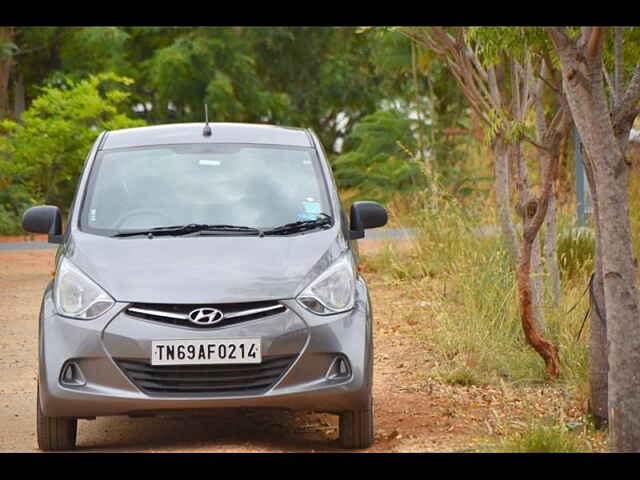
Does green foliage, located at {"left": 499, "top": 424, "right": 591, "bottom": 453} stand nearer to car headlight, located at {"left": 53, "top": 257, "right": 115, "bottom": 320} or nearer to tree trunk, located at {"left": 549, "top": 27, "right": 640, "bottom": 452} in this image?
tree trunk, located at {"left": 549, "top": 27, "right": 640, "bottom": 452}

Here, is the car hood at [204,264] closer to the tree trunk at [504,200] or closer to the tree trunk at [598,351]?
the tree trunk at [598,351]

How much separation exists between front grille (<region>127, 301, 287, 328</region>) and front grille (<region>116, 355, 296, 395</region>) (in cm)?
22

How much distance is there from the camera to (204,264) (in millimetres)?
6887

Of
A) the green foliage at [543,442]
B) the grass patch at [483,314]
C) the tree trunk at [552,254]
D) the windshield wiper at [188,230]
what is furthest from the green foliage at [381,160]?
the green foliage at [543,442]

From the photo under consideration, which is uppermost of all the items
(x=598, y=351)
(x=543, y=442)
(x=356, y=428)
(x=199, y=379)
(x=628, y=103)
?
(x=628, y=103)

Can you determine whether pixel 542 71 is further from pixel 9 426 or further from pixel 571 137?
pixel 571 137

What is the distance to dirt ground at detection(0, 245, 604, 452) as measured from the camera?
7.20 metres

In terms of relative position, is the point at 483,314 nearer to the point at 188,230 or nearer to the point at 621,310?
the point at 188,230

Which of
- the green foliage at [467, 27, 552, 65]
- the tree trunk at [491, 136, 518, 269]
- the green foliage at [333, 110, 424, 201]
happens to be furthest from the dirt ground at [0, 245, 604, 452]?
the green foliage at [333, 110, 424, 201]

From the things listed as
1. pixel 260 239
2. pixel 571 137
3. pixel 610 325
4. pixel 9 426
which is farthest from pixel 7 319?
pixel 571 137

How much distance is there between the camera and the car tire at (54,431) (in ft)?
22.6

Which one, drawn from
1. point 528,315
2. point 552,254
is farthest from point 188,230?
point 552,254

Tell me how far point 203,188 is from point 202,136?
A: 1.76 ft

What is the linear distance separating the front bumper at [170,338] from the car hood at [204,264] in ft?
0.43
